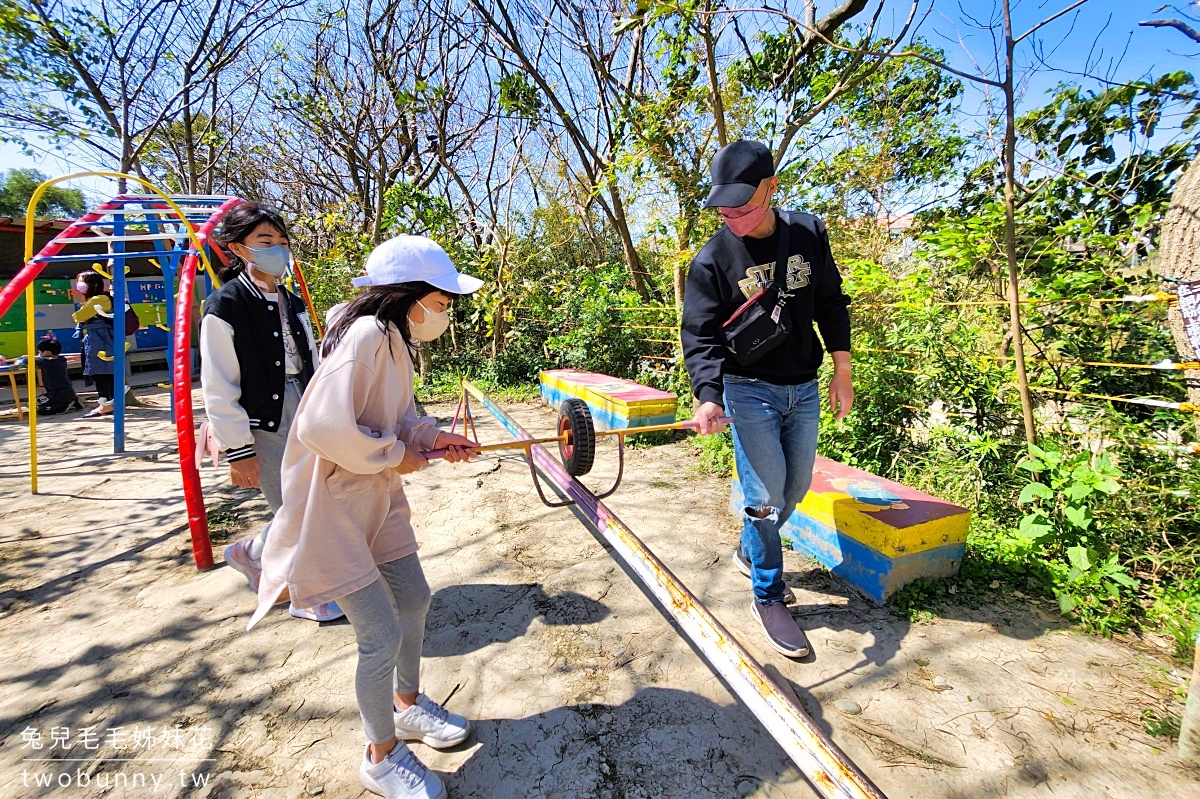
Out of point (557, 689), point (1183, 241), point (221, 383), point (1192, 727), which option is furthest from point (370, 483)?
point (1183, 241)

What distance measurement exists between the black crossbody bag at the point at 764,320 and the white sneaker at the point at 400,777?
6.10 feet

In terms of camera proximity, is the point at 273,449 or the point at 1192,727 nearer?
the point at 1192,727

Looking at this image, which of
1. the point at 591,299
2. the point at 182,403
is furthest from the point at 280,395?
the point at 591,299

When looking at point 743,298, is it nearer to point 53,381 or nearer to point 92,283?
point 92,283

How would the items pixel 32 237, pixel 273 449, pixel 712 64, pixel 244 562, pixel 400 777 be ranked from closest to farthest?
1. pixel 400 777
2. pixel 273 449
3. pixel 244 562
4. pixel 32 237
5. pixel 712 64

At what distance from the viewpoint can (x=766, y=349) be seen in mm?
2314

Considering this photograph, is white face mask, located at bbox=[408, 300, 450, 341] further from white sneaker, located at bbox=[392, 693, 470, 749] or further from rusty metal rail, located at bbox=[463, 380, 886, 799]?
white sneaker, located at bbox=[392, 693, 470, 749]

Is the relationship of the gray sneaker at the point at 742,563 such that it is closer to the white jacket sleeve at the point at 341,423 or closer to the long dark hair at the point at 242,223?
the white jacket sleeve at the point at 341,423

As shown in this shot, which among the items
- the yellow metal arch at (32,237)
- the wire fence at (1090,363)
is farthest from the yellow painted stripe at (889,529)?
the yellow metal arch at (32,237)

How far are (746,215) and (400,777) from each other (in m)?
2.31

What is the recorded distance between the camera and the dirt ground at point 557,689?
1868 millimetres

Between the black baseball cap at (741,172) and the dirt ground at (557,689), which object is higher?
the black baseball cap at (741,172)

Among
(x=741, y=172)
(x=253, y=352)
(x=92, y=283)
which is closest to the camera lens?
(x=741, y=172)

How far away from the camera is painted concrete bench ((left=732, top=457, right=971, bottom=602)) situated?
2705mm
